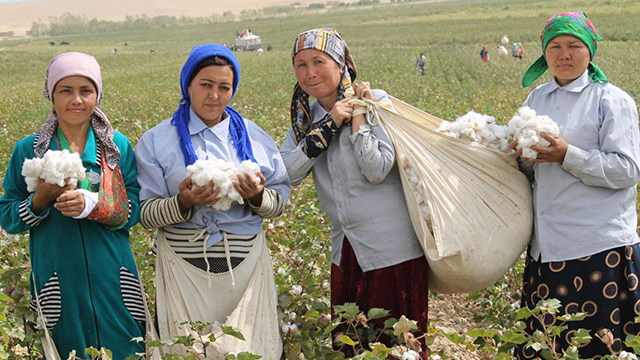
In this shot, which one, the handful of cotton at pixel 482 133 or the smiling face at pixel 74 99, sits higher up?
the smiling face at pixel 74 99

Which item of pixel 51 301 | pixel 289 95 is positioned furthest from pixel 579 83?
pixel 289 95

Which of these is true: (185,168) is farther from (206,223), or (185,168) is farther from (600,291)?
(600,291)

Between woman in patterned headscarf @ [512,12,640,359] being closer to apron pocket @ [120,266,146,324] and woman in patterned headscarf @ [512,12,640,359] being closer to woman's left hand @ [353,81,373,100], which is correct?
woman's left hand @ [353,81,373,100]

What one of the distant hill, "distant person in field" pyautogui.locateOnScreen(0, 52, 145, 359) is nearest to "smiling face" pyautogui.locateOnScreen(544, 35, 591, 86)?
"distant person in field" pyautogui.locateOnScreen(0, 52, 145, 359)

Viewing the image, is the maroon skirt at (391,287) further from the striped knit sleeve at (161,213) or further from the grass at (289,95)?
the striped knit sleeve at (161,213)

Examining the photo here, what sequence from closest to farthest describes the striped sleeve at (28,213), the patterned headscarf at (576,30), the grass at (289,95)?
the striped sleeve at (28,213), the patterned headscarf at (576,30), the grass at (289,95)

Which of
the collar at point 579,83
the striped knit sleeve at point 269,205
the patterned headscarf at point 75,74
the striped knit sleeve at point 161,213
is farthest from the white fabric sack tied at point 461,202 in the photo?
the patterned headscarf at point 75,74

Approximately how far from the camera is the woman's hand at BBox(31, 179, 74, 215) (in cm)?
188

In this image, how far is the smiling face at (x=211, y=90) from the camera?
6.67 feet

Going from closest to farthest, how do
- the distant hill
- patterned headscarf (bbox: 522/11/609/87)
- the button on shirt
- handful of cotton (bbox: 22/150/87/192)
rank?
handful of cotton (bbox: 22/150/87/192) → patterned headscarf (bbox: 522/11/609/87) → the button on shirt → the distant hill

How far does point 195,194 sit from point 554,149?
112 centimetres

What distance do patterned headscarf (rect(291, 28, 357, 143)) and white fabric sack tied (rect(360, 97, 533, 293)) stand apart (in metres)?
0.19

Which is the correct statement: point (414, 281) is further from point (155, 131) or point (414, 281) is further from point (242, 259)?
point (155, 131)

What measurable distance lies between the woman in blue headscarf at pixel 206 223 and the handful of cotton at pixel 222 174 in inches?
2.1
